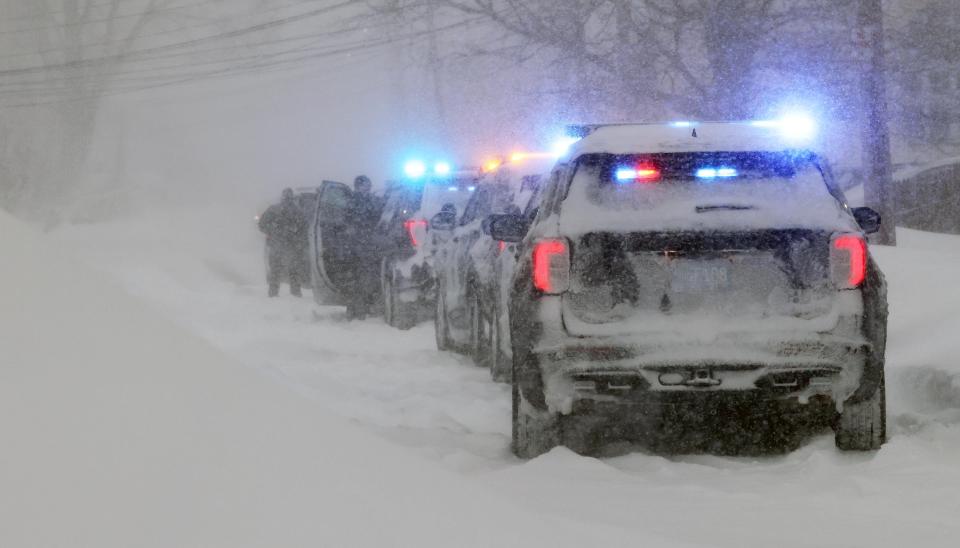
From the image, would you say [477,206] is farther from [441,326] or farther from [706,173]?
[706,173]

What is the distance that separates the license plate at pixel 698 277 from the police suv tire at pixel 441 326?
574cm

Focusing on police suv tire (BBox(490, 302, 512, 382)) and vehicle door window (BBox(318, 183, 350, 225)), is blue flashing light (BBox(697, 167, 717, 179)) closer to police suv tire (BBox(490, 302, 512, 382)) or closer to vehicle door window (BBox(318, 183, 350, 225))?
police suv tire (BBox(490, 302, 512, 382))

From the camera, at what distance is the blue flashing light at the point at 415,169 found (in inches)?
613

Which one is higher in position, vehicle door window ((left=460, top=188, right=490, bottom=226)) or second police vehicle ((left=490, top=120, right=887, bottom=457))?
vehicle door window ((left=460, top=188, right=490, bottom=226))

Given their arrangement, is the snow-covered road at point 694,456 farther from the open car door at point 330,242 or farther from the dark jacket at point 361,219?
the dark jacket at point 361,219

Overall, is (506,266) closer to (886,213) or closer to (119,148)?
(886,213)

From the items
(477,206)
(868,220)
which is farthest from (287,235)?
(868,220)

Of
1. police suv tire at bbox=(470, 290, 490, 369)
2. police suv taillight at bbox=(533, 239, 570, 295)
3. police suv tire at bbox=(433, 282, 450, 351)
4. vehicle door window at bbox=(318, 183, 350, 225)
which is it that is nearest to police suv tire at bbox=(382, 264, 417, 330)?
vehicle door window at bbox=(318, 183, 350, 225)

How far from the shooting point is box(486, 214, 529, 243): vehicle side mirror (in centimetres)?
780

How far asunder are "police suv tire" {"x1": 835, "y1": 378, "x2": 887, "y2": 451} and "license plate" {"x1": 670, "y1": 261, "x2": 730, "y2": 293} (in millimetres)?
871

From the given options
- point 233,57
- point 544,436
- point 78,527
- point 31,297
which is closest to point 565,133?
point 544,436

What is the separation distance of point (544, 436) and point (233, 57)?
59762mm

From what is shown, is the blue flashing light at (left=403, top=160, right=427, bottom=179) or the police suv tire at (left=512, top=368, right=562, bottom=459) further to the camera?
the blue flashing light at (left=403, top=160, right=427, bottom=179)

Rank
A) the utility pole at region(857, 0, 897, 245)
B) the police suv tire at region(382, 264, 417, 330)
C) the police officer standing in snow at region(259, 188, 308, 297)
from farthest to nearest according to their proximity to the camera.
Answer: the police officer standing in snow at region(259, 188, 308, 297)
the utility pole at region(857, 0, 897, 245)
the police suv tire at region(382, 264, 417, 330)
